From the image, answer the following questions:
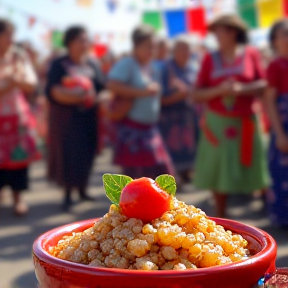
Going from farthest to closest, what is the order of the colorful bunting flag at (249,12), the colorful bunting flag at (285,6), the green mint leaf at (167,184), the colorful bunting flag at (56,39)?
the colorful bunting flag at (56,39) < the colorful bunting flag at (249,12) < the colorful bunting flag at (285,6) < the green mint leaf at (167,184)

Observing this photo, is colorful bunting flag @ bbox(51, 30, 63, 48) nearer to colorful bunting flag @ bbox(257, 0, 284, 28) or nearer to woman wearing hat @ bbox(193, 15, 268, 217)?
colorful bunting flag @ bbox(257, 0, 284, 28)

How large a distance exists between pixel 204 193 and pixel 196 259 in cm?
573

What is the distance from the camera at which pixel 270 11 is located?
9.76m

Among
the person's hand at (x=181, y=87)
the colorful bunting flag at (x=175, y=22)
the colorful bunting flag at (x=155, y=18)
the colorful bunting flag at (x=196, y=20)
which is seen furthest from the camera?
the colorful bunting flag at (x=155, y=18)

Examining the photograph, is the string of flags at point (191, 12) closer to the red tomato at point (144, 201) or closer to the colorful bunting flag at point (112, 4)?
the colorful bunting flag at point (112, 4)

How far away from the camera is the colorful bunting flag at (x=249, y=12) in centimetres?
1012

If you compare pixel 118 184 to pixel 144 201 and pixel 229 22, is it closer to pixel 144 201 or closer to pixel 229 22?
pixel 144 201

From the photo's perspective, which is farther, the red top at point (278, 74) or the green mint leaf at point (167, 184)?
the red top at point (278, 74)

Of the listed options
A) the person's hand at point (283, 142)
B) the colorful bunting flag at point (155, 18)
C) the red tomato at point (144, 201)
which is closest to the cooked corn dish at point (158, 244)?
the red tomato at point (144, 201)

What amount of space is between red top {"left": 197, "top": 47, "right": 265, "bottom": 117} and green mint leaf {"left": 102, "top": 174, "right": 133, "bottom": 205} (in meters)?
3.39

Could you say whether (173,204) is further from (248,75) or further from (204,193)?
(204,193)

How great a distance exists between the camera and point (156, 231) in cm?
141

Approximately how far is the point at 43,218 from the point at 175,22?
19.9ft

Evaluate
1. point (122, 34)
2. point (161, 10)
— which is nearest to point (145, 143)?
point (161, 10)
